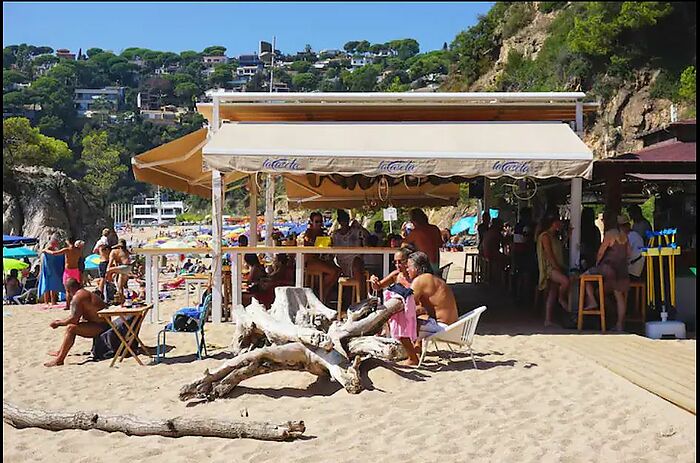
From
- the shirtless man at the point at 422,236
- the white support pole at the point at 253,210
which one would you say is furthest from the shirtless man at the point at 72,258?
the shirtless man at the point at 422,236

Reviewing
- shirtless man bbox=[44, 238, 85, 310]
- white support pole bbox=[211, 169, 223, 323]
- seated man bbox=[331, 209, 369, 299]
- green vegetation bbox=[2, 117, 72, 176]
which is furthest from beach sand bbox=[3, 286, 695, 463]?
green vegetation bbox=[2, 117, 72, 176]

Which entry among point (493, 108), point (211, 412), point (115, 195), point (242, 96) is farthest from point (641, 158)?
point (115, 195)

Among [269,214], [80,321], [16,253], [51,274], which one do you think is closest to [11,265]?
[16,253]

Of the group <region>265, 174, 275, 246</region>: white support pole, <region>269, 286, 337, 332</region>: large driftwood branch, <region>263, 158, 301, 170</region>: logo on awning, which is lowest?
<region>269, 286, 337, 332</region>: large driftwood branch

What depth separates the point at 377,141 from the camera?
8.48 meters

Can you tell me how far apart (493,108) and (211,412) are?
18.1ft

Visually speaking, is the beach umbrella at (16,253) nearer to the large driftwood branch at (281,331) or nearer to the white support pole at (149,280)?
the white support pole at (149,280)

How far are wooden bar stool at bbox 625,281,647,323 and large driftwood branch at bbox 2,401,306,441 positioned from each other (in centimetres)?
498

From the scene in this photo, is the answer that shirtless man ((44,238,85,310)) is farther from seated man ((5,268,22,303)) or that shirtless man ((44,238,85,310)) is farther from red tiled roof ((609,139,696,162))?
red tiled roof ((609,139,696,162))

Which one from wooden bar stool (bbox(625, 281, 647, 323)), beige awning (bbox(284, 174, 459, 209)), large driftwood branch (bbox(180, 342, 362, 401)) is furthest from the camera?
beige awning (bbox(284, 174, 459, 209))

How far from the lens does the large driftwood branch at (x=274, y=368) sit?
5754 millimetres

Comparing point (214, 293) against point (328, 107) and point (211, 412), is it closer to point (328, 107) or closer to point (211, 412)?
point (328, 107)

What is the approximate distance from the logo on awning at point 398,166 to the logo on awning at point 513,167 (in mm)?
901

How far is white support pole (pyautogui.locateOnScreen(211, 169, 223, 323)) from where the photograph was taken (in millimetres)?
8719
